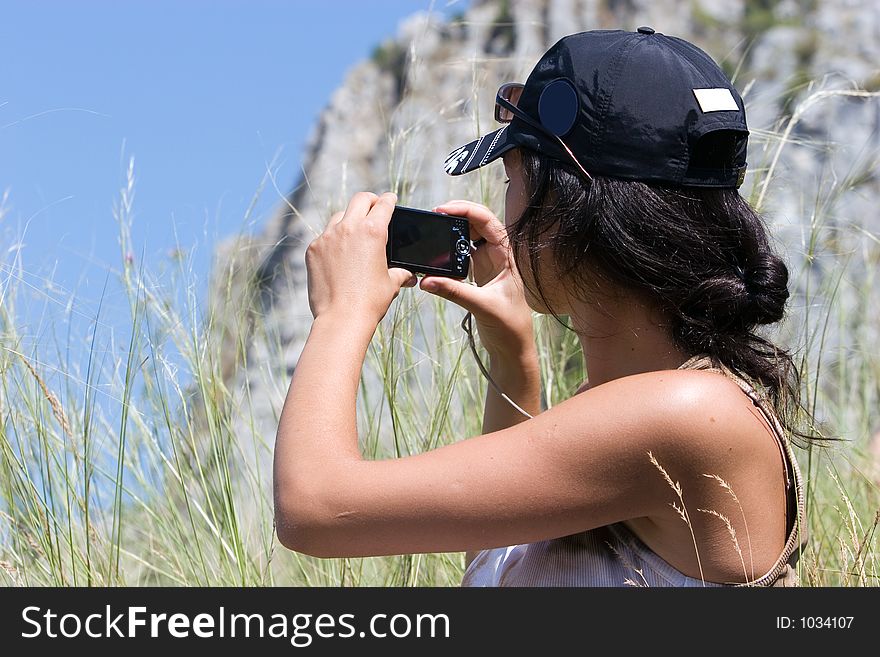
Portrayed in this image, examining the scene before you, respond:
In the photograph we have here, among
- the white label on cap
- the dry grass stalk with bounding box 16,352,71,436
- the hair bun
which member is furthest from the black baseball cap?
the dry grass stalk with bounding box 16,352,71,436

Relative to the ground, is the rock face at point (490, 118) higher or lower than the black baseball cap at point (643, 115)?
higher

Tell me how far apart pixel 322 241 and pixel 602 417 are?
0.48 meters

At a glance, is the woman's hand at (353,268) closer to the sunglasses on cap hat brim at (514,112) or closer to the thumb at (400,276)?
the thumb at (400,276)

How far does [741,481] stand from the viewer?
1.15m

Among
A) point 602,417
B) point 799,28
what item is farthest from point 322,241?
point 799,28

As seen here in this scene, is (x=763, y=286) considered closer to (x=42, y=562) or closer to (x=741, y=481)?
(x=741, y=481)

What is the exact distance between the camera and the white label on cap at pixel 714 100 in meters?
1.23

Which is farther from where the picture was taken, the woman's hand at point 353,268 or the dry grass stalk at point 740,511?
the woman's hand at point 353,268
